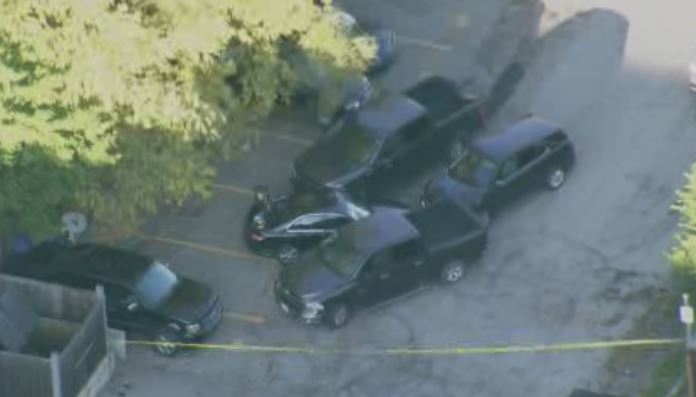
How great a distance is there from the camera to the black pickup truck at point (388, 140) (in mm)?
32969

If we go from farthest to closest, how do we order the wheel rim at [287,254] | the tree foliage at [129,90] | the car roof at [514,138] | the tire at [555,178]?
the tire at [555,178]
the car roof at [514,138]
the wheel rim at [287,254]
the tree foliage at [129,90]

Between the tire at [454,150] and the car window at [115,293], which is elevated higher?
the tire at [454,150]

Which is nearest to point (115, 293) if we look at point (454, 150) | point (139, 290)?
point (139, 290)

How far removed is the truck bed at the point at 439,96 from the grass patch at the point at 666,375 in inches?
302

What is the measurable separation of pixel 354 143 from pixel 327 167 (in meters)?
0.78

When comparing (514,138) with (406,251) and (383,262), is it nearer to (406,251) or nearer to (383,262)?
(406,251)

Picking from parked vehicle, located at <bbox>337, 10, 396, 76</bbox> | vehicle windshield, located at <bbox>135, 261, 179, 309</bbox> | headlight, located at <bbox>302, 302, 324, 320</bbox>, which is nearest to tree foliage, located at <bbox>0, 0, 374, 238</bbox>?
vehicle windshield, located at <bbox>135, 261, 179, 309</bbox>

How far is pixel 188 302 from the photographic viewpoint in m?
30.2

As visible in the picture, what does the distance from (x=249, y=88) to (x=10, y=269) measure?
5423mm

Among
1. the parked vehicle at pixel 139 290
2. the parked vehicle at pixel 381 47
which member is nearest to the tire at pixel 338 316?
the parked vehicle at pixel 139 290

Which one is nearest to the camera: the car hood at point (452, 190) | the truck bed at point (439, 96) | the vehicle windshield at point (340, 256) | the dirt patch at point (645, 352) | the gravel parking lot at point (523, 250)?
the dirt patch at point (645, 352)

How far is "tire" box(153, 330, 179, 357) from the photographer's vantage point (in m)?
30.0

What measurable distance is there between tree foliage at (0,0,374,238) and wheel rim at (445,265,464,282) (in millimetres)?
4382

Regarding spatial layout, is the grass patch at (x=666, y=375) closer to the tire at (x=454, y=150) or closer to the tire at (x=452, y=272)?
the tire at (x=452, y=272)
